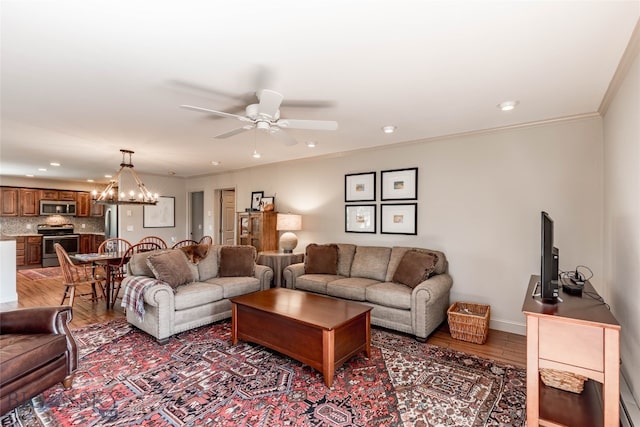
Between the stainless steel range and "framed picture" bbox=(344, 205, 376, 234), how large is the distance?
8.16 m

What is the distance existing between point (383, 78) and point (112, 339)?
12.3 feet

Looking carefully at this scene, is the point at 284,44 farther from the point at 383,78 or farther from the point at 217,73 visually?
the point at 383,78

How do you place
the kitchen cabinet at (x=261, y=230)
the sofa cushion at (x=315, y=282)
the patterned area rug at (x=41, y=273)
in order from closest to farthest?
the sofa cushion at (x=315, y=282)
the kitchen cabinet at (x=261, y=230)
the patterned area rug at (x=41, y=273)

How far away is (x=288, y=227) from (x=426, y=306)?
2.75 meters

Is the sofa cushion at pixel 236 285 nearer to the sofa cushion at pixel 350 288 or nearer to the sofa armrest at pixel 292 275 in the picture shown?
the sofa armrest at pixel 292 275

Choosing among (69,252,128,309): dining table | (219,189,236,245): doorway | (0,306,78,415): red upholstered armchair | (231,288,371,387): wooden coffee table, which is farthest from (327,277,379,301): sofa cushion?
(219,189,236,245): doorway

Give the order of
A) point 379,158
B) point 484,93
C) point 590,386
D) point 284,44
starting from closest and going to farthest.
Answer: point 284,44 < point 590,386 < point 484,93 < point 379,158

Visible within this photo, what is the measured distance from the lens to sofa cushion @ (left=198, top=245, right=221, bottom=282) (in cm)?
422

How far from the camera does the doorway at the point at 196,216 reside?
325 inches

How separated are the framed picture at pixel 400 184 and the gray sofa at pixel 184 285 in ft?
6.95

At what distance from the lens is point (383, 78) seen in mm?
2396

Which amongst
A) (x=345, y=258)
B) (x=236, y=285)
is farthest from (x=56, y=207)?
(x=345, y=258)

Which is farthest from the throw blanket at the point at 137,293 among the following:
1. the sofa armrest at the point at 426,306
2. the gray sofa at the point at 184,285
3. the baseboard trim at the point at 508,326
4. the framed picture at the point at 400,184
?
the baseboard trim at the point at 508,326

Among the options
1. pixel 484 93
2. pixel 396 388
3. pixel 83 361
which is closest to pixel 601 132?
pixel 484 93
